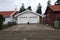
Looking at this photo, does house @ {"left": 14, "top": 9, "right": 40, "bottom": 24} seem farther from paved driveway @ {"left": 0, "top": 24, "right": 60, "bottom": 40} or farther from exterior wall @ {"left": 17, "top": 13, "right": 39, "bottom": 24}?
paved driveway @ {"left": 0, "top": 24, "right": 60, "bottom": 40}

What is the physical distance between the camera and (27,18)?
2303 inches

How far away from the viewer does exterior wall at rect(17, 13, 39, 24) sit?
58.2 m

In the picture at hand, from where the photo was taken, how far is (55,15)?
125ft

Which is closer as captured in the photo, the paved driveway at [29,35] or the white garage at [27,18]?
the paved driveway at [29,35]

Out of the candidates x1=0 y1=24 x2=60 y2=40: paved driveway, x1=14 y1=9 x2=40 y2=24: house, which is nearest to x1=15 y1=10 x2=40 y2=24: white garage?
x1=14 y1=9 x2=40 y2=24: house

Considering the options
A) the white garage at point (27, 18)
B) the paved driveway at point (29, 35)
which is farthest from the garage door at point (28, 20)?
the paved driveway at point (29, 35)

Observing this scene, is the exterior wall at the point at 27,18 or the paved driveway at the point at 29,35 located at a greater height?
the exterior wall at the point at 27,18

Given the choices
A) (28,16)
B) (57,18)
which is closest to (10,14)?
(28,16)

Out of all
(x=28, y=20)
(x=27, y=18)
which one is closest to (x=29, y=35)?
(x=28, y=20)

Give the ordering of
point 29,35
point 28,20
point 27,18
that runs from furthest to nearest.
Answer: point 27,18 < point 28,20 < point 29,35

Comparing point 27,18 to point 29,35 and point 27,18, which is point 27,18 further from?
point 29,35

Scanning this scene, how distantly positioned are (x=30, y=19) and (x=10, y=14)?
6.27 meters

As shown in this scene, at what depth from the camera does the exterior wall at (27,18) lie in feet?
191

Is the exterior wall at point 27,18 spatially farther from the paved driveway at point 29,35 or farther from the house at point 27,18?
the paved driveway at point 29,35
